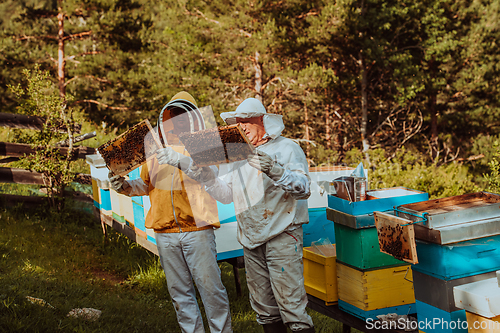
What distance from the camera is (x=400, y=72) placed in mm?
13164

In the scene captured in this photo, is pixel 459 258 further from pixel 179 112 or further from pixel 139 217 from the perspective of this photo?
pixel 139 217

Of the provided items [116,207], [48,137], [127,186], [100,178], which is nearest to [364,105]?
[48,137]

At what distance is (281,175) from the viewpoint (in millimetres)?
2293

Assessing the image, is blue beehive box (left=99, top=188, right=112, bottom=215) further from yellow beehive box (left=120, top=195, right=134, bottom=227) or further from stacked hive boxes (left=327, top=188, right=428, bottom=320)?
stacked hive boxes (left=327, top=188, right=428, bottom=320)

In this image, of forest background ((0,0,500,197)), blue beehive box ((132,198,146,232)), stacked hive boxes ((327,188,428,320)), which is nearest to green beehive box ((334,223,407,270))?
→ stacked hive boxes ((327,188,428,320))

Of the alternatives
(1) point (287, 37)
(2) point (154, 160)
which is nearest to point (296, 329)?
(2) point (154, 160)

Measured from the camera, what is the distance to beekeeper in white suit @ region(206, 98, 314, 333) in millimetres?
2488

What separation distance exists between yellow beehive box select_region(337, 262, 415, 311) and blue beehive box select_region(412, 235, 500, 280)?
1.38ft

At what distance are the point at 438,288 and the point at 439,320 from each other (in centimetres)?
18

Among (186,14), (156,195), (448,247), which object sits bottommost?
(448,247)

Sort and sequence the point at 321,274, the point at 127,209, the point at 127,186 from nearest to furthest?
the point at 127,186
the point at 321,274
the point at 127,209

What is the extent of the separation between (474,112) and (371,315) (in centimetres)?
1531

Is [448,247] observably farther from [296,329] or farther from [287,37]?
[287,37]

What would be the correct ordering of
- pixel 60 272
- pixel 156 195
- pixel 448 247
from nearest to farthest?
pixel 448 247, pixel 156 195, pixel 60 272
